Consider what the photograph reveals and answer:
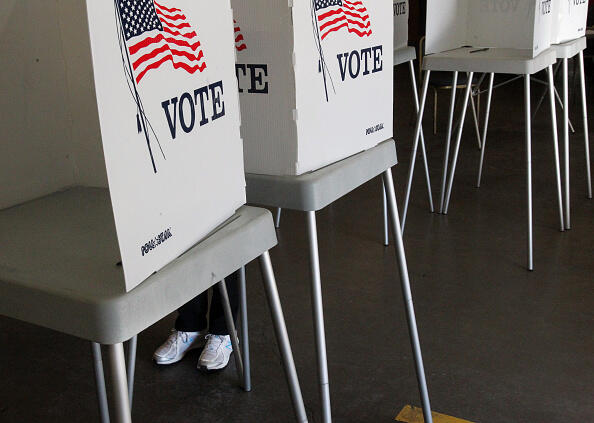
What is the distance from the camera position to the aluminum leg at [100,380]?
1268mm

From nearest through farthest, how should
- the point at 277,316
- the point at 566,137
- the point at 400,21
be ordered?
the point at 277,316 → the point at 566,137 → the point at 400,21

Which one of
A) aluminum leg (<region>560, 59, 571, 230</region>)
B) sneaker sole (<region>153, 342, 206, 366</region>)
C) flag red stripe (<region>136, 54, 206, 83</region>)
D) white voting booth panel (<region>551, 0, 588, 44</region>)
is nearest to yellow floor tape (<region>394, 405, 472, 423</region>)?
sneaker sole (<region>153, 342, 206, 366</region>)

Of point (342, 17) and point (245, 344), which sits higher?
point (342, 17)

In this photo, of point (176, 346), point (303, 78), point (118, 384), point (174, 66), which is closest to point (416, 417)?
point (176, 346)

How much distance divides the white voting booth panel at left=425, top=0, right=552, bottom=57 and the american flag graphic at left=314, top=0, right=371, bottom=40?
54.9 inches

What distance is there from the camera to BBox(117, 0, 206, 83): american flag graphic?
68 centimetres

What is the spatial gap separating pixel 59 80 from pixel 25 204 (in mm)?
201

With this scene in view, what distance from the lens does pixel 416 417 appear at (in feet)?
5.26

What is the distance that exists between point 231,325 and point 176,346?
0.37 metres

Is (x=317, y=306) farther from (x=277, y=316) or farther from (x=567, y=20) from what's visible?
(x=567, y=20)

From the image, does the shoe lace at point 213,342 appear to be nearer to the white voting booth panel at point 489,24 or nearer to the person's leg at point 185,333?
the person's leg at point 185,333

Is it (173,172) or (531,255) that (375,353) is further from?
(173,172)

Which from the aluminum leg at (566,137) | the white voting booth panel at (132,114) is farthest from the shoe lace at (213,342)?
the aluminum leg at (566,137)

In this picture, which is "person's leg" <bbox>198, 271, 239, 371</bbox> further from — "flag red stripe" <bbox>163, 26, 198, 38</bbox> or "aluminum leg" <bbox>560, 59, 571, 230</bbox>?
"aluminum leg" <bbox>560, 59, 571, 230</bbox>
